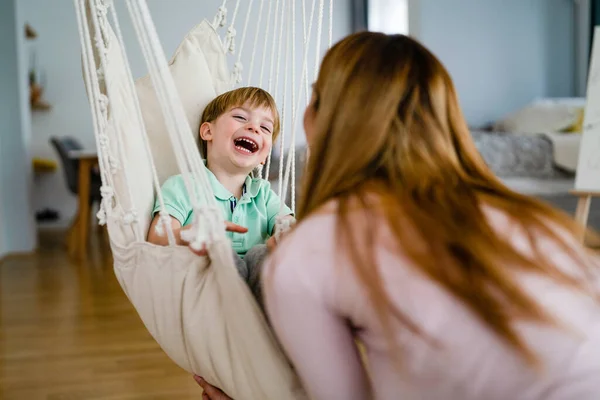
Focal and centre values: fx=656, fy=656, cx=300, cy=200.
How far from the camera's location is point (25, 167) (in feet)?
12.2

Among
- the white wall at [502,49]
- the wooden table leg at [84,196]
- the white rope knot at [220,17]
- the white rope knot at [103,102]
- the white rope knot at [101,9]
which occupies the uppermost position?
the white rope knot at [101,9]

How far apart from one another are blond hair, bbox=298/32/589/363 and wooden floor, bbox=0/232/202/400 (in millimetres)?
1076

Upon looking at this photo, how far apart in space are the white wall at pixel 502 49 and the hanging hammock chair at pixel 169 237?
3905 millimetres

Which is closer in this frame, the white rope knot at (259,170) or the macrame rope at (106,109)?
the macrame rope at (106,109)

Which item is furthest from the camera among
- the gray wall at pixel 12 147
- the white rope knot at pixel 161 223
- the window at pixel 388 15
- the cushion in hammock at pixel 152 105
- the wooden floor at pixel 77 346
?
the window at pixel 388 15

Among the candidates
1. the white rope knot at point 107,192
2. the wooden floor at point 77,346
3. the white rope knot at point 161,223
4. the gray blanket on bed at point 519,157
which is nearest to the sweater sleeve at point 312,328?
the white rope knot at point 161,223

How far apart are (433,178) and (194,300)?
1.16ft

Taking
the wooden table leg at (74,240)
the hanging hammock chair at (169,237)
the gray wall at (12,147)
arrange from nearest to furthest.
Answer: the hanging hammock chair at (169,237)
the gray wall at (12,147)
the wooden table leg at (74,240)

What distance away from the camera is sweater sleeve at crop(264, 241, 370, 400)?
2.11 ft

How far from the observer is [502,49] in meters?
4.98

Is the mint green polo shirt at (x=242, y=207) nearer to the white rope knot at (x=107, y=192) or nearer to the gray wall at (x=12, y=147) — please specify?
the white rope knot at (x=107, y=192)

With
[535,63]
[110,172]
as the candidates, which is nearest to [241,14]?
[535,63]

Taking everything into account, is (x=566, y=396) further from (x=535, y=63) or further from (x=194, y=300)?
(x=535, y=63)

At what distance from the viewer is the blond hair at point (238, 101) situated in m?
1.23
